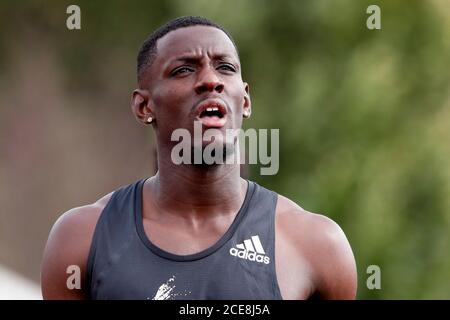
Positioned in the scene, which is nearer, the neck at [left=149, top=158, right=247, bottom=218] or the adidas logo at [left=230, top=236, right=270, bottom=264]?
the adidas logo at [left=230, top=236, right=270, bottom=264]

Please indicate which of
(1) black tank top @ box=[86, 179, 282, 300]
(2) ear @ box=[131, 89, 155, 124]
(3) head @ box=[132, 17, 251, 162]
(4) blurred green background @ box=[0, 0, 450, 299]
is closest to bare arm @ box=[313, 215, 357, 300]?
(1) black tank top @ box=[86, 179, 282, 300]

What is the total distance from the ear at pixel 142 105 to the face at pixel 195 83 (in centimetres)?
3

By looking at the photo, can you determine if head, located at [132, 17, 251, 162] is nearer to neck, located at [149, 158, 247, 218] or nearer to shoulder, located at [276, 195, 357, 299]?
neck, located at [149, 158, 247, 218]

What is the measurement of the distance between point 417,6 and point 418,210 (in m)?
2.11

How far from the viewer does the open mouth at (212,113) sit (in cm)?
449

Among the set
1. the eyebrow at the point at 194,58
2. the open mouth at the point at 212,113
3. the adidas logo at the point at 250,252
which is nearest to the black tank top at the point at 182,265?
the adidas logo at the point at 250,252

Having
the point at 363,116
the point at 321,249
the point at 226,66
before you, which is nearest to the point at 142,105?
the point at 226,66

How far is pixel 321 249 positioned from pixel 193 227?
60cm

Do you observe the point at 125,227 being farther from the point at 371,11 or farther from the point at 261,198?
the point at 371,11

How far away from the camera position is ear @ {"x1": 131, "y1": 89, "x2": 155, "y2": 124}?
15.7 feet

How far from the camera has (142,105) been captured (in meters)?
4.82

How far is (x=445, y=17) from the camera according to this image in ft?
33.4

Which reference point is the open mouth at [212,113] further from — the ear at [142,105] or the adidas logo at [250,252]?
the adidas logo at [250,252]

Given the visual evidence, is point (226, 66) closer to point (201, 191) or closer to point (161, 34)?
point (161, 34)
